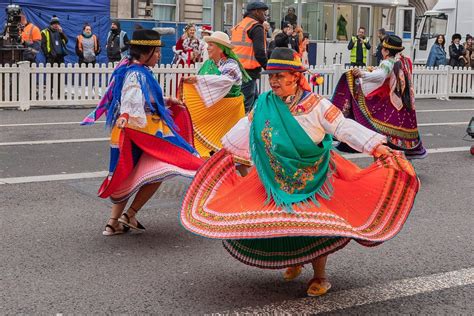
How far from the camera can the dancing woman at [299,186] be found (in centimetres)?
515

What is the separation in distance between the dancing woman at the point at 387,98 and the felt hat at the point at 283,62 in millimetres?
4359

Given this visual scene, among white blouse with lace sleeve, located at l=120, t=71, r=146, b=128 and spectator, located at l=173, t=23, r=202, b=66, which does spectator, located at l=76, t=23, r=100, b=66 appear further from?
white blouse with lace sleeve, located at l=120, t=71, r=146, b=128

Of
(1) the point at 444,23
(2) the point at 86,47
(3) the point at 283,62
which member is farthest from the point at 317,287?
(1) the point at 444,23

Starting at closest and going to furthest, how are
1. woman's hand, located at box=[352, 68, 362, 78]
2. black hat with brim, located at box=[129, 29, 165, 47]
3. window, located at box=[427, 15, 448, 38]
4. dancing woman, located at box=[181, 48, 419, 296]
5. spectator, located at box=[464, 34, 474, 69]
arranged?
dancing woman, located at box=[181, 48, 419, 296], black hat with brim, located at box=[129, 29, 165, 47], woman's hand, located at box=[352, 68, 362, 78], spectator, located at box=[464, 34, 474, 69], window, located at box=[427, 15, 448, 38]

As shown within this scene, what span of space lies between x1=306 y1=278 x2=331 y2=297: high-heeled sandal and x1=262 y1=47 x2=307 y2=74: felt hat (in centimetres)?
132

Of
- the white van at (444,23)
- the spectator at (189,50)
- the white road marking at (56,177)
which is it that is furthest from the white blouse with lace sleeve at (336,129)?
the white van at (444,23)

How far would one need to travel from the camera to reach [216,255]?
21.0ft

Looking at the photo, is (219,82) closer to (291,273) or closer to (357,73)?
(357,73)

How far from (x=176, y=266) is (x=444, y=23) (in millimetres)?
26671

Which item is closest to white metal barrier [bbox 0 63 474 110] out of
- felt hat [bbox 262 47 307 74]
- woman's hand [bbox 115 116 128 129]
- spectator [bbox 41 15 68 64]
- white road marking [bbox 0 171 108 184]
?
spectator [bbox 41 15 68 64]

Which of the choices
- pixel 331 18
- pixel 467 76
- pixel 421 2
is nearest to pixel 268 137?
pixel 467 76

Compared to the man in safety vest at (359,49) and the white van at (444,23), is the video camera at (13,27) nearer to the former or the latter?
the man in safety vest at (359,49)

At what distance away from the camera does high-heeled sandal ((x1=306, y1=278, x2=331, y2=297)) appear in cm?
542

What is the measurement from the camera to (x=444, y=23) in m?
31.0
